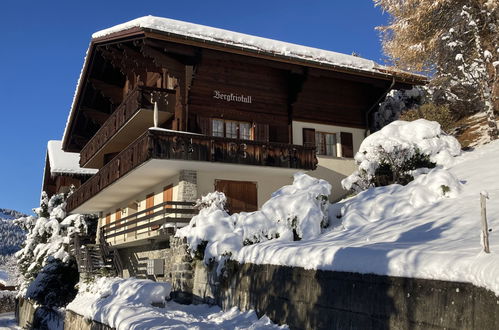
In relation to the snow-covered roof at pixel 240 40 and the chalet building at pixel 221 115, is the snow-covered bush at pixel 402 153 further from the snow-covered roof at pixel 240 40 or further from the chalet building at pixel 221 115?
the snow-covered roof at pixel 240 40

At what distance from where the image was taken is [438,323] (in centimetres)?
533

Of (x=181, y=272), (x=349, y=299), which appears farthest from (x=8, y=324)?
(x=349, y=299)

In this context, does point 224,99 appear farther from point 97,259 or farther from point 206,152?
point 97,259

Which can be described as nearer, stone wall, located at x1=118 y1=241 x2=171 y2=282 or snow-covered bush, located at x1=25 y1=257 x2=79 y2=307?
stone wall, located at x1=118 y1=241 x2=171 y2=282

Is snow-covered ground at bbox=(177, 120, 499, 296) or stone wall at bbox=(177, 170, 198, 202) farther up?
stone wall at bbox=(177, 170, 198, 202)

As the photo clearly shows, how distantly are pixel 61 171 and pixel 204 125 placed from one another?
2166 cm

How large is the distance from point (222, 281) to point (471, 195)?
623 cm

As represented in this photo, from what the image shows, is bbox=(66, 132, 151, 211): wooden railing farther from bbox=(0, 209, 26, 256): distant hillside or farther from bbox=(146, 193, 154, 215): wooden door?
bbox=(0, 209, 26, 256): distant hillside

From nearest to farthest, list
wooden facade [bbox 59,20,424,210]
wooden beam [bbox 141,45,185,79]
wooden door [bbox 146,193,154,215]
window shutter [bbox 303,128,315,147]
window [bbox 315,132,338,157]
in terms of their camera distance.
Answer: wooden facade [bbox 59,20,424,210], wooden beam [bbox 141,45,185,79], window shutter [bbox 303,128,315,147], wooden door [bbox 146,193,154,215], window [bbox 315,132,338,157]

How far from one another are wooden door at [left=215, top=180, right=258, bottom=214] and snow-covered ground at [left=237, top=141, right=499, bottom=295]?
5.05m

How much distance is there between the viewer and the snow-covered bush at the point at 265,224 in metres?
12.2

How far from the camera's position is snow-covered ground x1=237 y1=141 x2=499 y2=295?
214 inches

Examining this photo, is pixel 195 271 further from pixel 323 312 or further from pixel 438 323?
pixel 438 323

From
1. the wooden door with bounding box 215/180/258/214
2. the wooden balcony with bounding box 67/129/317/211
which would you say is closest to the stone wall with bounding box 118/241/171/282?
the wooden door with bounding box 215/180/258/214
